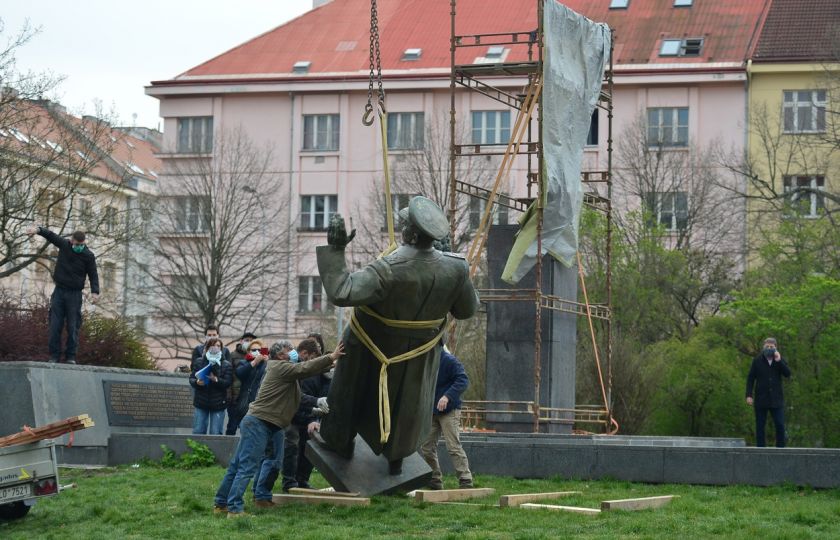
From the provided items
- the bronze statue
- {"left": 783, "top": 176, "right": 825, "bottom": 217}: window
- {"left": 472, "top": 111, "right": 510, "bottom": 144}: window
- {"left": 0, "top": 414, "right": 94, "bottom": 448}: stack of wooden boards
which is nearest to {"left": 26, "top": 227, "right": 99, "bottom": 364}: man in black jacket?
{"left": 0, "top": 414, "right": 94, "bottom": 448}: stack of wooden boards

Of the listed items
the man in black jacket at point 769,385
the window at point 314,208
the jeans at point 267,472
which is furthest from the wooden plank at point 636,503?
the window at point 314,208

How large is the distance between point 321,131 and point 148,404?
119ft

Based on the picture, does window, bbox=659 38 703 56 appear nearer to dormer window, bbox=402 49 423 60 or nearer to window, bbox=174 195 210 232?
dormer window, bbox=402 49 423 60

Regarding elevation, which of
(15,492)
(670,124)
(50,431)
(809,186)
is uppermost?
(670,124)

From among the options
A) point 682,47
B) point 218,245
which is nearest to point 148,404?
point 218,245

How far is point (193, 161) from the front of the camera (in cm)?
5775

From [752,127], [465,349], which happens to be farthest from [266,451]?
[752,127]

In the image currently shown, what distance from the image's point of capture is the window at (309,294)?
57000mm

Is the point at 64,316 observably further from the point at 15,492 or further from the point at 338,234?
the point at 338,234

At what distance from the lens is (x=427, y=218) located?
44.7 ft

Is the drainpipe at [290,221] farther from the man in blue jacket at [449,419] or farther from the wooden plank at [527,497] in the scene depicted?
the wooden plank at [527,497]

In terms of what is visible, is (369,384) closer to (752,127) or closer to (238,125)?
(752,127)

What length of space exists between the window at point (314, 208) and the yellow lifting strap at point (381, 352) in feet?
148

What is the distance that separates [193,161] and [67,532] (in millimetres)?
44234
